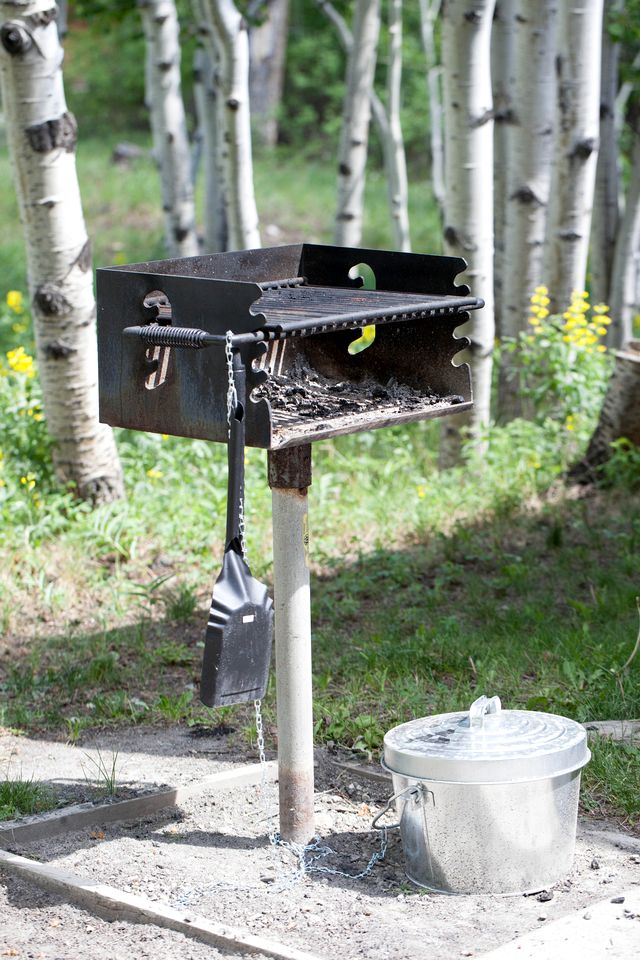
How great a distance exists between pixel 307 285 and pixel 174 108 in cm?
710

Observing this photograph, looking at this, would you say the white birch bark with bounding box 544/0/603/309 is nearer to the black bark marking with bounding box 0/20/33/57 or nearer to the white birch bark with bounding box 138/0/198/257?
the black bark marking with bounding box 0/20/33/57

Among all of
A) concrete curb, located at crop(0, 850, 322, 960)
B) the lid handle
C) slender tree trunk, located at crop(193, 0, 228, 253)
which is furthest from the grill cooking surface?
slender tree trunk, located at crop(193, 0, 228, 253)

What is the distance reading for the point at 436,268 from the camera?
12.4ft

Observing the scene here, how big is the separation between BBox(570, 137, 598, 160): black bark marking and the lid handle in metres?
5.47

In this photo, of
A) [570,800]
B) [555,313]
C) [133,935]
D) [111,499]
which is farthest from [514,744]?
[555,313]

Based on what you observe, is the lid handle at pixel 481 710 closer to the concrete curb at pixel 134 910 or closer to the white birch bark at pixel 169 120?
the concrete curb at pixel 134 910

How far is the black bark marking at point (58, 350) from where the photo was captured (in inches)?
254

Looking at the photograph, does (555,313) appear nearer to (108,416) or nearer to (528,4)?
(528,4)

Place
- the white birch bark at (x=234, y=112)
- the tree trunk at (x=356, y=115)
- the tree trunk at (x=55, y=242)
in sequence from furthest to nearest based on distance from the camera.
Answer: the tree trunk at (x=356, y=115) → the white birch bark at (x=234, y=112) → the tree trunk at (x=55, y=242)

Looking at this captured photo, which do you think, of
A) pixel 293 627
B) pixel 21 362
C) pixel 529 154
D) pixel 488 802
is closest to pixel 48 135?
pixel 21 362

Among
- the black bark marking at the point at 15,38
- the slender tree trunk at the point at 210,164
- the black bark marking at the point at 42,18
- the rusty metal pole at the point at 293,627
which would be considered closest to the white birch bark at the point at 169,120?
the slender tree trunk at the point at 210,164

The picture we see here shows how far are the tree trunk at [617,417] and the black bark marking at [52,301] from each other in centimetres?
316

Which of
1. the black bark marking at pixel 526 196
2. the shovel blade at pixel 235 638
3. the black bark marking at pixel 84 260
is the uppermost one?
the black bark marking at pixel 526 196

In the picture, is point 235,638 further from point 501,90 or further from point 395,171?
point 395,171
